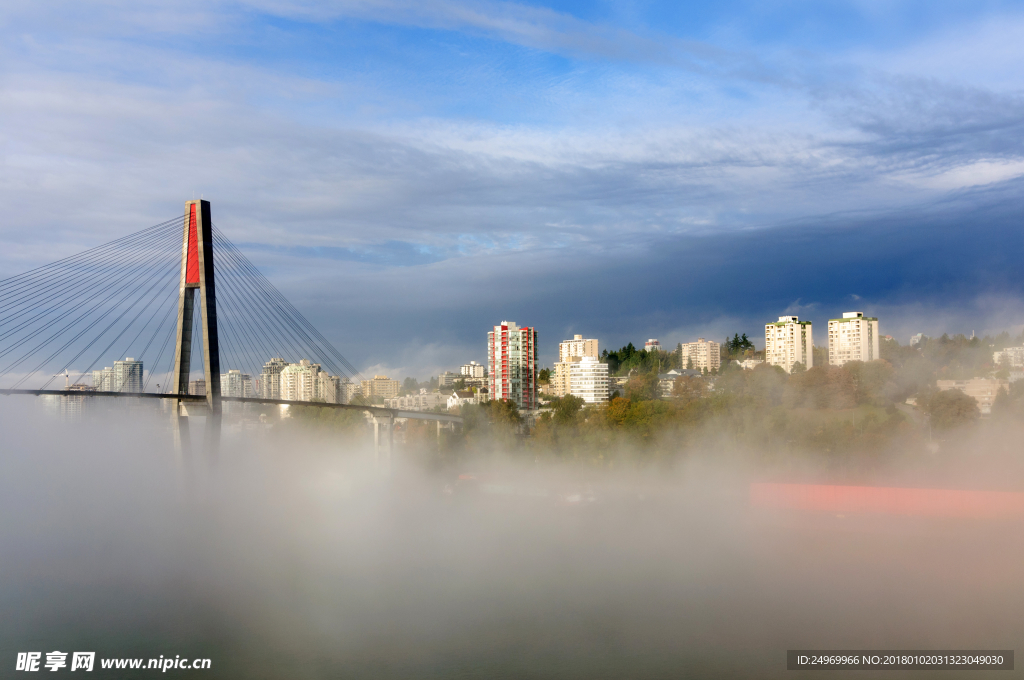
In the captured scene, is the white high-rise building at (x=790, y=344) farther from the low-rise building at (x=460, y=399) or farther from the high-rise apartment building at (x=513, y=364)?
the low-rise building at (x=460, y=399)

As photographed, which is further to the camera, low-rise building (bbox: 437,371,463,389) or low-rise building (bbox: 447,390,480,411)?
low-rise building (bbox: 437,371,463,389)

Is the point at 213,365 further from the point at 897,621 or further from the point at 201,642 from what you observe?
the point at 897,621

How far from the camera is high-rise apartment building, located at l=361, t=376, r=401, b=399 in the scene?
46344 millimetres

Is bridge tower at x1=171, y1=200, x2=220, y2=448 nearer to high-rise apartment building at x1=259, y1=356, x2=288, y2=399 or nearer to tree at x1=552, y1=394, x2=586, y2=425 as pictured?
tree at x1=552, y1=394, x2=586, y2=425

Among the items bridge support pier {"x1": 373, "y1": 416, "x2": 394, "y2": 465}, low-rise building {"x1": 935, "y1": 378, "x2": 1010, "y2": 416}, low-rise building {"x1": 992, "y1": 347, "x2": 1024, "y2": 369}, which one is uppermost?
low-rise building {"x1": 992, "y1": 347, "x2": 1024, "y2": 369}

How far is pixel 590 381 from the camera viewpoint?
3073 centimetres

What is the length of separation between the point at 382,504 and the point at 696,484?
947 cm

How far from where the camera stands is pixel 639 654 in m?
9.57

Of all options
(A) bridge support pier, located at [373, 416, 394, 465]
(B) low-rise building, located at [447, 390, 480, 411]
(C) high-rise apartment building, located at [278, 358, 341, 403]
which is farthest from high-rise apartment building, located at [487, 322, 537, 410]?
(C) high-rise apartment building, located at [278, 358, 341, 403]

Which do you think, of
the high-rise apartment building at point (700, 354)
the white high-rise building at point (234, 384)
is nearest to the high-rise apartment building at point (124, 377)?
the white high-rise building at point (234, 384)

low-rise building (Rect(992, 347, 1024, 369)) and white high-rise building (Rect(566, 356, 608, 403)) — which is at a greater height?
low-rise building (Rect(992, 347, 1024, 369))

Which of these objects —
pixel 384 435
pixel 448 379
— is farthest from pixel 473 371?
pixel 384 435

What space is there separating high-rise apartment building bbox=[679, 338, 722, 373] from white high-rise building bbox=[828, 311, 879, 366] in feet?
51.5

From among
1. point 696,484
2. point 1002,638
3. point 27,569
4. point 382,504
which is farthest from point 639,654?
point 382,504
